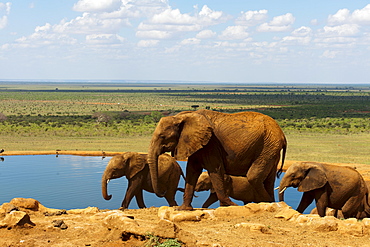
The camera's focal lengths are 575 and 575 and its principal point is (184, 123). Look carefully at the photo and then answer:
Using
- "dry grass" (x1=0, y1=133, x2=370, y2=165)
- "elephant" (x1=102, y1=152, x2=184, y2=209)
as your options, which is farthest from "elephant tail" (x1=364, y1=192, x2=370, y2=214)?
"dry grass" (x1=0, y1=133, x2=370, y2=165)

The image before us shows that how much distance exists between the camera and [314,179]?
Answer: 13.9 metres

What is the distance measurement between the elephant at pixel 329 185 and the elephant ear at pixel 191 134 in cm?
327

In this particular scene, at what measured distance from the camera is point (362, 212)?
14586 millimetres

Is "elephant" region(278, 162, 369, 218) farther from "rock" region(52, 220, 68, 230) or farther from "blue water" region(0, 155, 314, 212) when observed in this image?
"rock" region(52, 220, 68, 230)

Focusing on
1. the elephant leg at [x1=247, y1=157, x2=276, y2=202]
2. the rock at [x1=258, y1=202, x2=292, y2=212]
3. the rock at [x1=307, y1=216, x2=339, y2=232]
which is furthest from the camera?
the elephant leg at [x1=247, y1=157, x2=276, y2=202]

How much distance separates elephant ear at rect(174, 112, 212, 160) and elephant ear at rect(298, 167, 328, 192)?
3443 millimetres

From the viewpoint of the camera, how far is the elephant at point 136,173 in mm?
15484

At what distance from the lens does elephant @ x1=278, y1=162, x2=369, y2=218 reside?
1391cm

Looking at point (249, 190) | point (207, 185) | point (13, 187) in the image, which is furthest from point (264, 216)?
point (13, 187)

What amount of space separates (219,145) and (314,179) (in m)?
3.05

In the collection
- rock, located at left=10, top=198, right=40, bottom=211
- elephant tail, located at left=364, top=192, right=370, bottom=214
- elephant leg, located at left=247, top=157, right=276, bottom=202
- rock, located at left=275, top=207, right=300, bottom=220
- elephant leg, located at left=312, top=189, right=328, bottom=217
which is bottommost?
elephant tail, located at left=364, top=192, right=370, bottom=214

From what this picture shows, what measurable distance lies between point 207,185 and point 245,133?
455 centimetres

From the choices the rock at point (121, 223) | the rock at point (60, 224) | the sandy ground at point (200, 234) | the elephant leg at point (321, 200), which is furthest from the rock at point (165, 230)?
the elephant leg at point (321, 200)

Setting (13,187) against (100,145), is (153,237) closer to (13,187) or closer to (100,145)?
(13,187)
